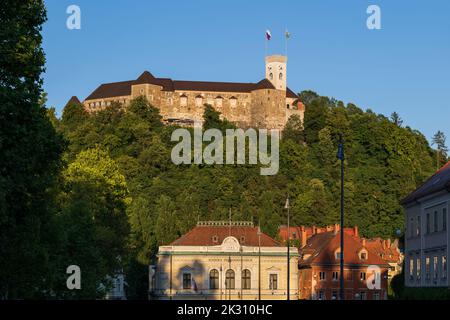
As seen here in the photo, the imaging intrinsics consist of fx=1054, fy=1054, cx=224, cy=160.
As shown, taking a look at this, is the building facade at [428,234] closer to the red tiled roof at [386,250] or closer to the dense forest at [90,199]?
the dense forest at [90,199]

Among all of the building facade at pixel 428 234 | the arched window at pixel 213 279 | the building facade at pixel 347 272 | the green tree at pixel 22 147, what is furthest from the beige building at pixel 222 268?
the green tree at pixel 22 147

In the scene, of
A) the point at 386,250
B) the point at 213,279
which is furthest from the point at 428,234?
the point at 386,250

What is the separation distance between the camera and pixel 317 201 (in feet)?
596

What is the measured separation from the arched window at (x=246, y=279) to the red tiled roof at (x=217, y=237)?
3909mm

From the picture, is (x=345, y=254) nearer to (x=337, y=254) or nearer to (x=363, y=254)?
(x=337, y=254)

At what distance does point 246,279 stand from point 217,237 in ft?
20.9

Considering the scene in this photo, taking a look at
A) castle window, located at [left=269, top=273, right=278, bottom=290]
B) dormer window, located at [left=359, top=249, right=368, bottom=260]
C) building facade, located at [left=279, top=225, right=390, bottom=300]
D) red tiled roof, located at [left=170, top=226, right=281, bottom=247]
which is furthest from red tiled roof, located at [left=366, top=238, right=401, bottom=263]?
castle window, located at [left=269, top=273, right=278, bottom=290]

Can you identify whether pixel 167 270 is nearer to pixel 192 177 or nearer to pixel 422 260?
pixel 422 260

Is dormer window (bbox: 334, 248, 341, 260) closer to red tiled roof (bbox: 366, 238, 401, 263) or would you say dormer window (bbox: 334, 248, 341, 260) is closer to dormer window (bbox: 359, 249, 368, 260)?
dormer window (bbox: 359, 249, 368, 260)

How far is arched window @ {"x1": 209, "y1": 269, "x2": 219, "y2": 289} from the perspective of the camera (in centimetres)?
11931

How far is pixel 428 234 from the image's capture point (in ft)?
217

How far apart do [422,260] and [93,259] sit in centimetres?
2150

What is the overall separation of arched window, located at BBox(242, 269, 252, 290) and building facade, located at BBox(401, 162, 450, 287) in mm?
48178
